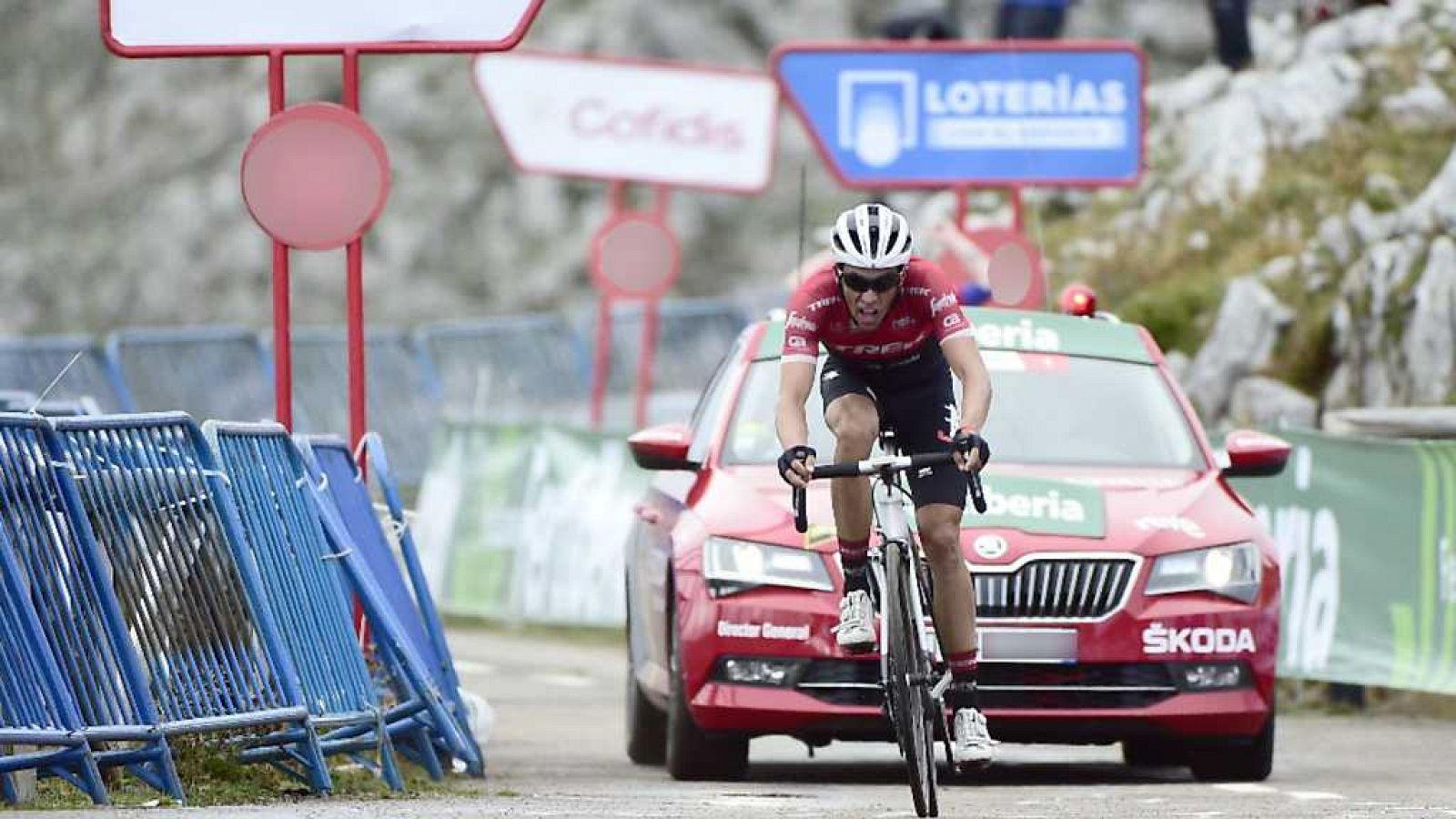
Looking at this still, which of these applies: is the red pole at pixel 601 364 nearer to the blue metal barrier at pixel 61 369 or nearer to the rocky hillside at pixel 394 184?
the blue metal barrier at pixel 61 369

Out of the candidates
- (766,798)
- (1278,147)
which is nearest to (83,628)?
(766,798)

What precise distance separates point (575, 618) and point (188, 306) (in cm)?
2845

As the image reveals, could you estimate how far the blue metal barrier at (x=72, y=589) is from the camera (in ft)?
Result: 34.2

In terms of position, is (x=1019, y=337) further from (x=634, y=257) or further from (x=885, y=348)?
(x=634, y=257)

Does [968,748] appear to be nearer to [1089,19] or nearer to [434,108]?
[1089,19]

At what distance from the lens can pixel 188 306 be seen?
5359 centimetres

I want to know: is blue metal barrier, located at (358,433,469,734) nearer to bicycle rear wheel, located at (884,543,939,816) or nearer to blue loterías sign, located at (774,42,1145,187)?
bicycle rear wheel, located at (884,543,939,816)

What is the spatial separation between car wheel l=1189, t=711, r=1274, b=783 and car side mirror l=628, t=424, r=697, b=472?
212cm

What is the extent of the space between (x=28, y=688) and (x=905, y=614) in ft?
8.47

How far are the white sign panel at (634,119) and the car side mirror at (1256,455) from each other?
16.5 meters

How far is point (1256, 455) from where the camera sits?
44.3ft

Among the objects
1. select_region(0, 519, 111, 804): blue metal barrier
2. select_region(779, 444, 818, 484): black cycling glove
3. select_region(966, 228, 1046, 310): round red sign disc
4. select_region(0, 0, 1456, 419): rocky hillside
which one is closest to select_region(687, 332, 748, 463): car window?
select_region(779, 444, 818, 484): black cycling glove

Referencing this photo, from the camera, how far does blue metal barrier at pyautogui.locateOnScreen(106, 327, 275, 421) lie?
30.7 m

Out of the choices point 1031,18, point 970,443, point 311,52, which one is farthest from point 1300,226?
point 970,443
